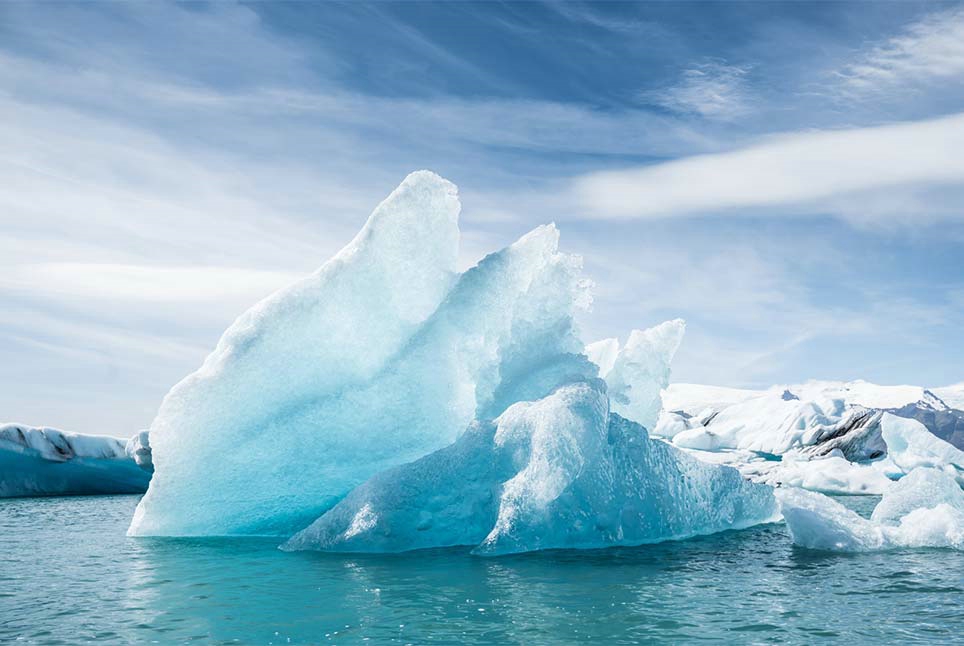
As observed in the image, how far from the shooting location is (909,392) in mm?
144500

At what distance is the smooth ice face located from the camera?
40.8 ft

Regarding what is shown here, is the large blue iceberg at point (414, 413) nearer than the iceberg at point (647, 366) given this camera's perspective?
Yes

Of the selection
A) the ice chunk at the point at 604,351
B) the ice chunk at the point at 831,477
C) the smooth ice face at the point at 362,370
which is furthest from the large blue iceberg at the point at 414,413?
the ice chunk at the point at 831,477

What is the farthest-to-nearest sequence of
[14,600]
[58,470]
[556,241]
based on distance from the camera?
[58,470] < [556,241] < [14,600]

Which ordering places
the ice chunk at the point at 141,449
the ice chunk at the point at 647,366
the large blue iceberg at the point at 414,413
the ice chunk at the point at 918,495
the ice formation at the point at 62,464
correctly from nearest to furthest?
the large blue iceberg at the point at 414,413, the ice chunk at the point at 918,495, the ice chunk at the point at 647,366, the ice formation at the point at 62,464, the ice chunk at the point at 141,449

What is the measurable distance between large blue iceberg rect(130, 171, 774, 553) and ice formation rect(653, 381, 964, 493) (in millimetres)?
15498

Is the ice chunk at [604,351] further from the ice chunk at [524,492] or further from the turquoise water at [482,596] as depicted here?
the turquoise water at [482,596]

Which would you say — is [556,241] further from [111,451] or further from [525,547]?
[111,451]

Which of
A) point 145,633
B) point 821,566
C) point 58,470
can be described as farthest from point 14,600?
point 58,470

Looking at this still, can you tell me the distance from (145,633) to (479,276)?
26.3 ft

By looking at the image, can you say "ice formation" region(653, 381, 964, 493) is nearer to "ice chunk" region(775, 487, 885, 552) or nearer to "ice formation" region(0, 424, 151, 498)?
"ice chunk" region(775, 487, 885, 552)

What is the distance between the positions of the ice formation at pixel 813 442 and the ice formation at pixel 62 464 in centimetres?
2151

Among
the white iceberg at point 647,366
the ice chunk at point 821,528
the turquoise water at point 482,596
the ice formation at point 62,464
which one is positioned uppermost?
the white iceberg at point 647,366

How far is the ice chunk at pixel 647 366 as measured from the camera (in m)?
17.0
